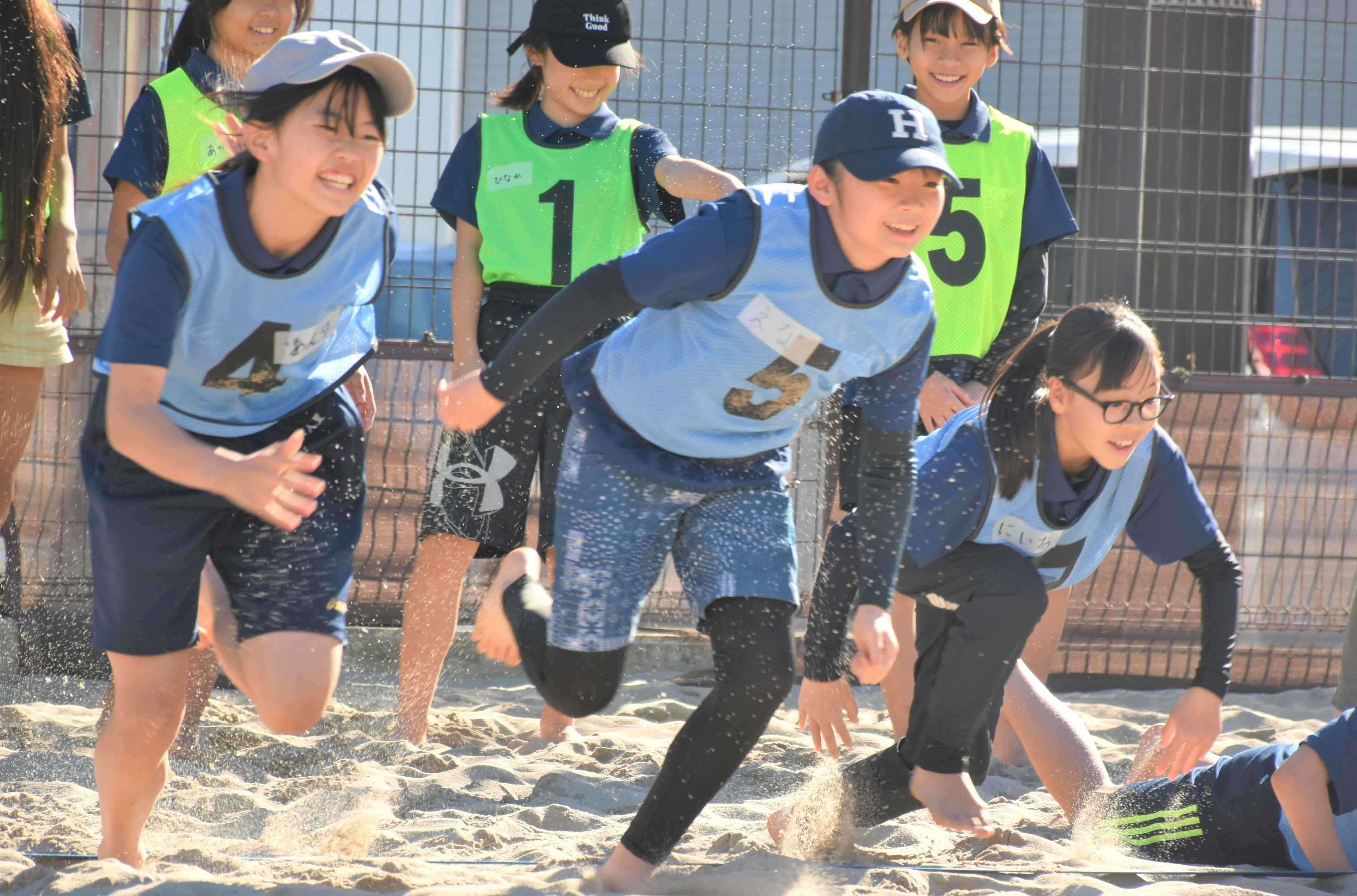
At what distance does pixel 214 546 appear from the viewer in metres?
2.76

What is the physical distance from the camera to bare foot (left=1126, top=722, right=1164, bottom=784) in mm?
3348

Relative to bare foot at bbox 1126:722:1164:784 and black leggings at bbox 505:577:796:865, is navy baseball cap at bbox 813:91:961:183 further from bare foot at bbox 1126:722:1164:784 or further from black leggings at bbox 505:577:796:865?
bare foot at bbox 1126:722:1164:784

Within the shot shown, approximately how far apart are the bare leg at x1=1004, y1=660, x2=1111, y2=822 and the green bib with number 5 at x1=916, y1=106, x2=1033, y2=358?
1070 mm

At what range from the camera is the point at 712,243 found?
2.53m

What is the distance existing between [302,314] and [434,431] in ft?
7.96

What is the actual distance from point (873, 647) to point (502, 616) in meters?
0.94

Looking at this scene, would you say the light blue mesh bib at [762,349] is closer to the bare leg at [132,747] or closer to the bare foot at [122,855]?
the bare leg at [132,747]

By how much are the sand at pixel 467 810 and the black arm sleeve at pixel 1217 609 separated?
479 mm

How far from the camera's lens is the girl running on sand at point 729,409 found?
2.55 metres

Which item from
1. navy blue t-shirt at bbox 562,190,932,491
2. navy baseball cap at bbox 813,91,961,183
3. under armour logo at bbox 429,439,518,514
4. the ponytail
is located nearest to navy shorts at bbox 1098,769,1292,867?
navy blue t-shirt at bbox 562,190,932,491

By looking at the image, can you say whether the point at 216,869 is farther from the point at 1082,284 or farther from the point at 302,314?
the point at 1082,284

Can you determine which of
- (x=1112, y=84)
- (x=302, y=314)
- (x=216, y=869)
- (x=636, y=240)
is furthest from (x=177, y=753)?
(x=1112, y=84)

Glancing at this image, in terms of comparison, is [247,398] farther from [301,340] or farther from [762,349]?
[762,349]

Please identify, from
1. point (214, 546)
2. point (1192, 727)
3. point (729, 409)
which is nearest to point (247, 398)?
point (214, 546)
